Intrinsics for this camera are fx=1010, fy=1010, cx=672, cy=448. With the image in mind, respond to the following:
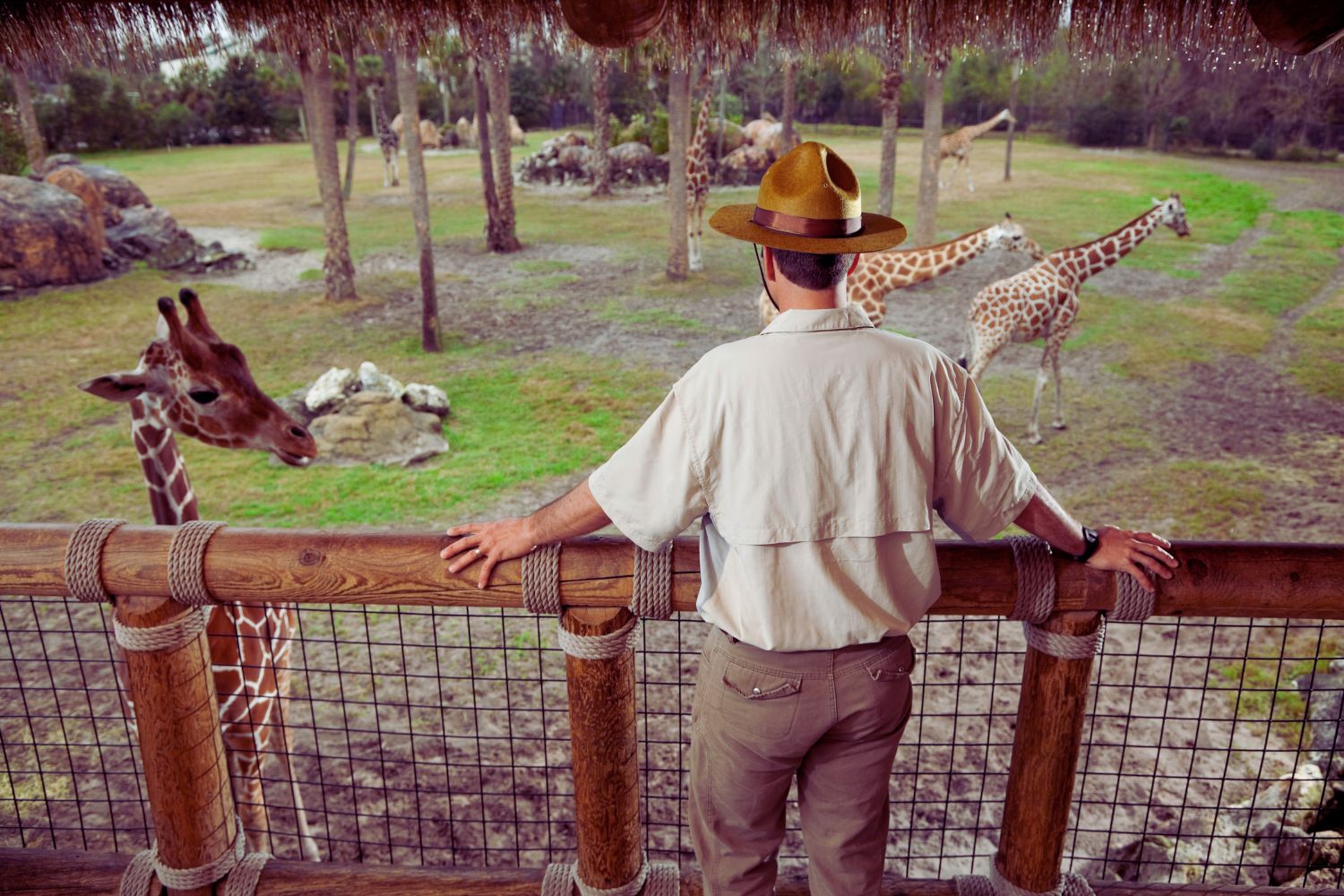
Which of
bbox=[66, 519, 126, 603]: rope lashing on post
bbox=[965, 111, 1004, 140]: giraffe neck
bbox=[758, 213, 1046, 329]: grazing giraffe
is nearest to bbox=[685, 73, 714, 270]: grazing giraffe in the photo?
bbox=[758, 213, 1046, 329]: grazing giraffe

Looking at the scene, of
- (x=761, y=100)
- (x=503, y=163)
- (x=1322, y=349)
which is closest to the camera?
(x=1322, y=349)

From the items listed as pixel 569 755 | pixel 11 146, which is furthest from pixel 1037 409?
pixel 11 146

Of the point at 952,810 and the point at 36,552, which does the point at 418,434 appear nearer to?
the point at 952,810

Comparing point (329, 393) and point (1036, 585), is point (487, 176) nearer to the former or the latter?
point (329, 393)

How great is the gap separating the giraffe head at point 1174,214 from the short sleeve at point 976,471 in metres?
7.17

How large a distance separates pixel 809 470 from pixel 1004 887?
1024 mm

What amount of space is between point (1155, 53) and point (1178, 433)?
15.2 feet

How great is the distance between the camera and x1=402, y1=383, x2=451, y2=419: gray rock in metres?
7.39

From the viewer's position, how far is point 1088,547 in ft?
5.46

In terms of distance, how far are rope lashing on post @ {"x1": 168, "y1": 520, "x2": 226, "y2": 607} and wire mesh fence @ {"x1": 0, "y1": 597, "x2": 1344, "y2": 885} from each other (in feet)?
2.89

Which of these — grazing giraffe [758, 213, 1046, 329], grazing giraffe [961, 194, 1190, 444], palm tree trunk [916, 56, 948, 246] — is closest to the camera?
grazing giraffe [961, 194, 1190, 444]

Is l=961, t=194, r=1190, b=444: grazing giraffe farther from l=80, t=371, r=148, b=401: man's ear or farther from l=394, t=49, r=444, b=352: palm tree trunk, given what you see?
l=80, t=371, r=148, b=401: man's ear

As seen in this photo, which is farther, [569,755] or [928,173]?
[928,173]

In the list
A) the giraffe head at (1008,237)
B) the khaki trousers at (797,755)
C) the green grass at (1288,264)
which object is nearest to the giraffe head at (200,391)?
the khaki trousers at (797,755)
